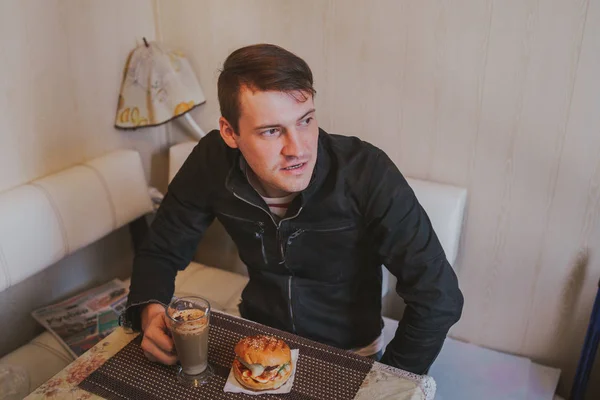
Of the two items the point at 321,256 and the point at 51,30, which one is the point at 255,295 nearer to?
the point at 321,256

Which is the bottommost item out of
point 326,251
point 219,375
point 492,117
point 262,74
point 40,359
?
point 40,359

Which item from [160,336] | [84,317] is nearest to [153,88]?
[84,317]

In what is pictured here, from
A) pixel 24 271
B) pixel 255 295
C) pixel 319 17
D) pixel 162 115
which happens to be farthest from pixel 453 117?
pixel 24 271

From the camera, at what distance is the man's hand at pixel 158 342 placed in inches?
42.9

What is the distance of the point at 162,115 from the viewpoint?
1.98 meters

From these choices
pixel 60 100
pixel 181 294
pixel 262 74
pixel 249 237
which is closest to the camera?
pixel 262 74

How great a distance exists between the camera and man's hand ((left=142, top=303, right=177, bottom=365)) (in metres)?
1.09

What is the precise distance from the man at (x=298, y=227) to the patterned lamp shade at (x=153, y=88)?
571 mm

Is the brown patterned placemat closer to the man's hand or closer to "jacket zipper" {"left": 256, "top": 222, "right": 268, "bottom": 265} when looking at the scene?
the man's hand

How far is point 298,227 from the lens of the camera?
1307mm

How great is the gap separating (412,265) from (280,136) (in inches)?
16.6

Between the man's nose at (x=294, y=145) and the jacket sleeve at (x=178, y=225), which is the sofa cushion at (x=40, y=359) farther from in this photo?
the man's nose at (x=294, y=145)

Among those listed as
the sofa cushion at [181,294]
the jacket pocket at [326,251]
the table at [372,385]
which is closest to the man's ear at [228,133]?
the jacket pocket at [326,251]

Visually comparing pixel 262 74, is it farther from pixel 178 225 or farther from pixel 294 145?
pixel 178 225
